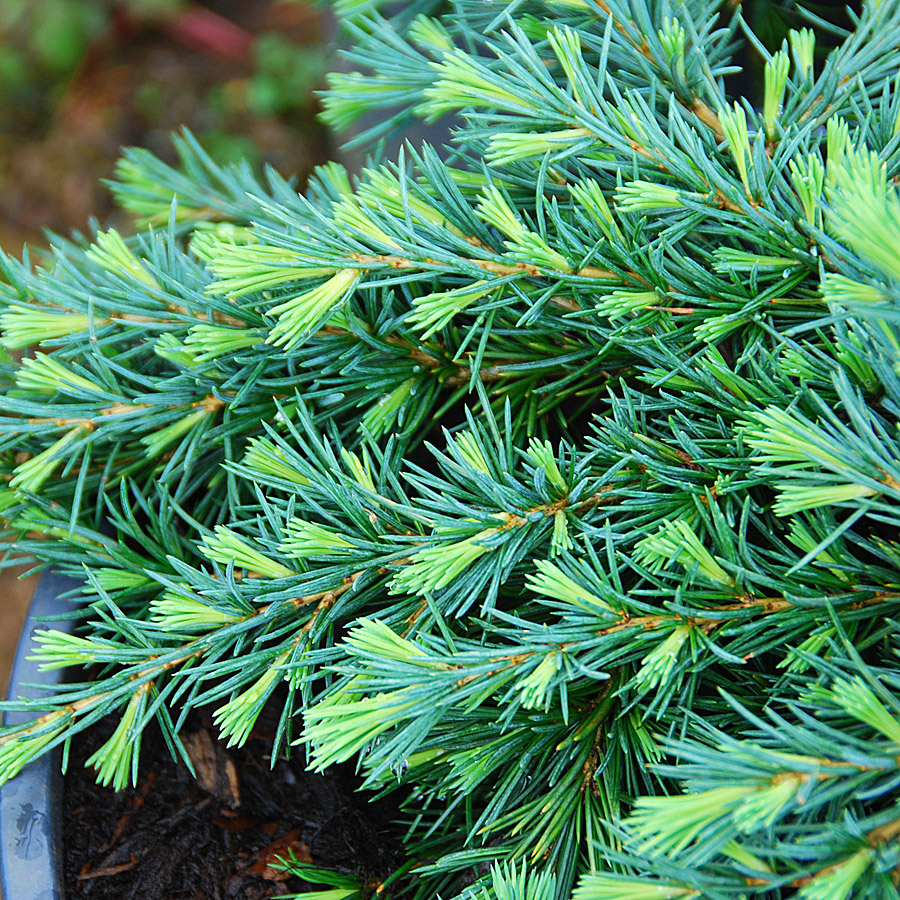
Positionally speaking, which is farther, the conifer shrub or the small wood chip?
the small wood chip

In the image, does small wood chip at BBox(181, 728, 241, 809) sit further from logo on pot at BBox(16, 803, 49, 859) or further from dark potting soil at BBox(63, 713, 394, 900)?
logo on pot at BBox(16, 803, 49, 859)

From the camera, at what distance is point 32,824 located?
1.77ft

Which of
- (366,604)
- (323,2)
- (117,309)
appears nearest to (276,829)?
(366,604)

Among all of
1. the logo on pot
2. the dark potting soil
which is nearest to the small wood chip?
the dark potting soil

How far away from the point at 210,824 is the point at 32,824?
12 cm

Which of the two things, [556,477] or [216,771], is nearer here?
[556,477]

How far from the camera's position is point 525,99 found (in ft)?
1.58

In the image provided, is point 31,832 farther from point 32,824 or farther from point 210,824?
point 210,824

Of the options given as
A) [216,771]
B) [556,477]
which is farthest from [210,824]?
[556,477]

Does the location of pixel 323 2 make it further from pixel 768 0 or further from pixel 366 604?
pixel 366 604

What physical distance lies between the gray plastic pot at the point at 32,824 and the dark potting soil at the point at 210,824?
0.11ft

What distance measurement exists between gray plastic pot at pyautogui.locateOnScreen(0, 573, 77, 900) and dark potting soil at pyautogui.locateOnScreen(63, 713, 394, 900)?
3cm

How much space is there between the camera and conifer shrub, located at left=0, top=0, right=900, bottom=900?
1.22ft

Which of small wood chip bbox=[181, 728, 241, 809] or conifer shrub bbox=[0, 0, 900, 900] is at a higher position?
conifer shrub bbox=[0, 0, 900, 900]
